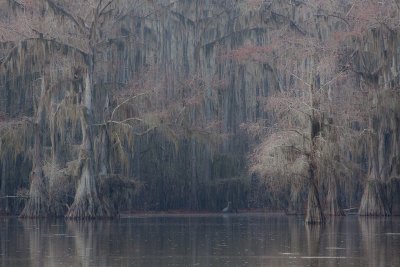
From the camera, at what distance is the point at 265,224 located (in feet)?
109

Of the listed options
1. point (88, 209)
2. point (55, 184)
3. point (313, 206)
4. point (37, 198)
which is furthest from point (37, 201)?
point (313, 206)

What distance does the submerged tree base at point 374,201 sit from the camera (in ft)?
121

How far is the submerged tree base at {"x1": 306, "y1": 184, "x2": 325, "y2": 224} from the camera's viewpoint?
3200 centimetres

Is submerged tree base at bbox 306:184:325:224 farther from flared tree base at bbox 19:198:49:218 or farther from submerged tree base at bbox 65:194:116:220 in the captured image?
flared tree base at bbox 19:198:49:218

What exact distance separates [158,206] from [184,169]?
1.86 metres

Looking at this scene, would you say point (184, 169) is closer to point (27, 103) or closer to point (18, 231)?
point (27, 103)

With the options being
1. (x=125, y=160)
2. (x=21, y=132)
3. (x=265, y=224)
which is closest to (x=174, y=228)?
(x=265, y=224)

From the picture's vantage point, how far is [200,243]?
2394 centimetres

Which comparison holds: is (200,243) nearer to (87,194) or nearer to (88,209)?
(88,209)

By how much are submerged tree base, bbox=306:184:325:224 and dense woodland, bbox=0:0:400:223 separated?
0.28ft

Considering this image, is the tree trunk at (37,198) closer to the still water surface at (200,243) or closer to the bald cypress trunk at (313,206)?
the still water surface at (200,243)

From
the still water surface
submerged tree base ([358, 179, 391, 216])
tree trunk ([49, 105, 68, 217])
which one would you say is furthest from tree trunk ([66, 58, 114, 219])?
submerged tree base ([358, 179, 391, 216])

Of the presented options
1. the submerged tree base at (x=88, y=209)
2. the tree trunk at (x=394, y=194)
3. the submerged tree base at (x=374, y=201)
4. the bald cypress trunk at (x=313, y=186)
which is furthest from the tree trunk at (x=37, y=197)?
the tree trunk at (x=394, y=194)

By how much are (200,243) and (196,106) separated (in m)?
20.0
